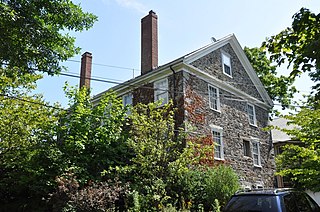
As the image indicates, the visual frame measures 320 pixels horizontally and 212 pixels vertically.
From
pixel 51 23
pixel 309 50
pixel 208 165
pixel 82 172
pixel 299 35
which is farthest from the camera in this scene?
pixel 208 165

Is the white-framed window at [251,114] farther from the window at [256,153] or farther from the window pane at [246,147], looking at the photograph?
the window pane at [246,147]

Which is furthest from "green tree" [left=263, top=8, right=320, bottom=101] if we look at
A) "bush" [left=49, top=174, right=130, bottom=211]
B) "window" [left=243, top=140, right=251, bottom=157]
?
"window" [left=243, top=140, right=251, bottom=157]

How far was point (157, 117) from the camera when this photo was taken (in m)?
13.0

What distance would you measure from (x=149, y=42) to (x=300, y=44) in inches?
602

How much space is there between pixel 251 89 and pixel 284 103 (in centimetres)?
766

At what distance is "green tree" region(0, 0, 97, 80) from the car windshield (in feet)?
19.3

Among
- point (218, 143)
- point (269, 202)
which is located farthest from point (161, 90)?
point (269, 202)

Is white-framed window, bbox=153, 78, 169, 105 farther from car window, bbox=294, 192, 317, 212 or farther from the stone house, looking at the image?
car window, bbox=294, 192, 317, 212

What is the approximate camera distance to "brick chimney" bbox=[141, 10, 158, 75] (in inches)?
746

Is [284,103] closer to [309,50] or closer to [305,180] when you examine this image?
[305,180]

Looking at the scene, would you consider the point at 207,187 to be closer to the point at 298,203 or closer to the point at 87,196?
the point at 87,196

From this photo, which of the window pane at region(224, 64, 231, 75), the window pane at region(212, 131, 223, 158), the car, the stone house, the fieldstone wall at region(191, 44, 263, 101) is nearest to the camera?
the car

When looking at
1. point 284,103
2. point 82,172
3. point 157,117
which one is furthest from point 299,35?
point 284,103

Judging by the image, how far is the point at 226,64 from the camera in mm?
20391
